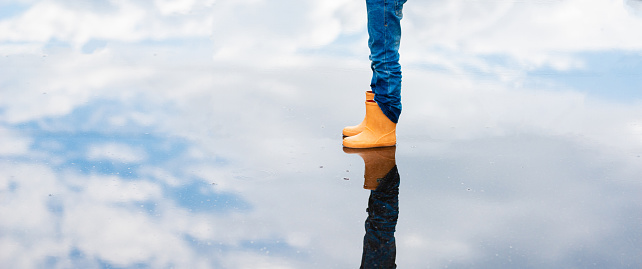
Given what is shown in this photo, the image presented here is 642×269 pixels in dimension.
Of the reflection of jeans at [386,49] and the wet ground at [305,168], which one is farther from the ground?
the reflection of jeans at [386,49]

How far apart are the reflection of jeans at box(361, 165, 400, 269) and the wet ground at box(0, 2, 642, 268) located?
1cm

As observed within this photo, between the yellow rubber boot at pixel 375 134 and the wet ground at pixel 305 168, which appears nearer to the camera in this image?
the wet ground at pixel 305 168

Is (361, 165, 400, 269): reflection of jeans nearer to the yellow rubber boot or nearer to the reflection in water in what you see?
the reflection in water

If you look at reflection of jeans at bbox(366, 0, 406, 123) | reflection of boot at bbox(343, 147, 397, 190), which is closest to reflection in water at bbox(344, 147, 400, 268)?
reflection of boot at bbox(343, 147, 397, 190)

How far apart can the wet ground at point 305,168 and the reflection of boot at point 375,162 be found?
0.6 inches

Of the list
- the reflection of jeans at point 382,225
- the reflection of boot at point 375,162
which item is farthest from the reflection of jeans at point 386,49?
the reflection of jeans at point 382,225

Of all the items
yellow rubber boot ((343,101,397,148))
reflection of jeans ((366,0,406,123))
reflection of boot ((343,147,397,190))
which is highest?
reflection of jeans ((366,0,406,123))

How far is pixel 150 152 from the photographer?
3717mm

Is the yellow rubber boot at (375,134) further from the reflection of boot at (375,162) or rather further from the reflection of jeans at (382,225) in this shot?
the reflection of jeans at (382,225)

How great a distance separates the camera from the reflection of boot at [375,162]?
3385 mm

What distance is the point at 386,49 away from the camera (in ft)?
12.4

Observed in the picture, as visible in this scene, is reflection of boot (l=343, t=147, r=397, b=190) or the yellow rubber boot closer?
reflection of boot (l=343, t=147, r=397, b=190)

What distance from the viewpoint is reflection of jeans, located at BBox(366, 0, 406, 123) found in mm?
3734

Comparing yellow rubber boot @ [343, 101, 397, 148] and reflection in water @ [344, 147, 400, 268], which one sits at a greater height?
Answer: yellow rubber boot @ [343, 101, 397, 148]
